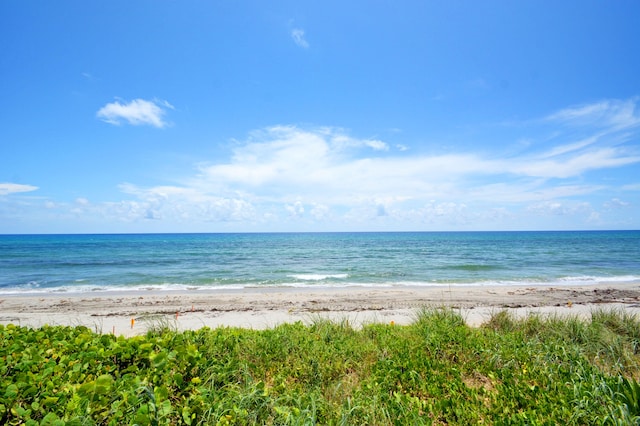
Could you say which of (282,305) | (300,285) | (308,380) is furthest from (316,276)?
(308,380)

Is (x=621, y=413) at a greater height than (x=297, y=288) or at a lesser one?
greater

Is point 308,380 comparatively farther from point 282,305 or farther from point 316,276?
point 316,276

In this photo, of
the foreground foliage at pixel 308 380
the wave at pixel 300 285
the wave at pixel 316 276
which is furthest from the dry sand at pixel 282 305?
the foreground foliage at pixel 308 380

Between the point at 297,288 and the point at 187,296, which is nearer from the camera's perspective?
the point at 187,296

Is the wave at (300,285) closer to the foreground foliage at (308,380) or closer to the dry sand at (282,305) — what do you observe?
the dry sand at (282,305)

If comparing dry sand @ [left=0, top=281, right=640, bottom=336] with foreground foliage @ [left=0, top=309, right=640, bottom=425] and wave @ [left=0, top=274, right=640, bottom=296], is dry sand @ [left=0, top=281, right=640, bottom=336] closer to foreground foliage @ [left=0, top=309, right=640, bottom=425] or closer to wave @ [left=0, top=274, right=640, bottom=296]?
wave @ [left=0, top=274, right=640, bottom=296]

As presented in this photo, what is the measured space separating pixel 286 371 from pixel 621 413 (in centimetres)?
369

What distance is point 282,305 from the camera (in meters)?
14.6

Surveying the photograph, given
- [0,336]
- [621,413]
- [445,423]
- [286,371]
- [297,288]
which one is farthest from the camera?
[297,288]

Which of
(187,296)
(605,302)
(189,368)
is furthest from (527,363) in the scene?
(187,296)

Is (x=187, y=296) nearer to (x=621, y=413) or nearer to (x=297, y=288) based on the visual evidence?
Result: (x=297, y=288)

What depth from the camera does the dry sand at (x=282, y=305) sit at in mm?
11594

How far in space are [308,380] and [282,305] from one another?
35.6 feet

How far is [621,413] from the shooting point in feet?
9.93
